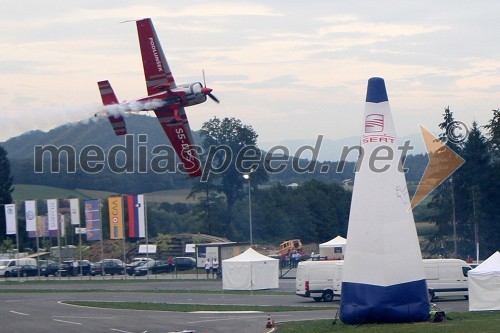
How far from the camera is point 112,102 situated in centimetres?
3844

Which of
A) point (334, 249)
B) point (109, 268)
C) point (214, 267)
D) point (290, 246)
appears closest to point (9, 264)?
point (109, 268)

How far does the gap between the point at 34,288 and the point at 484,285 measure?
111 feet

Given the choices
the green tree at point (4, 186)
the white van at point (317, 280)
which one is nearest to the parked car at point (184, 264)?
the white van at point (317, 280)

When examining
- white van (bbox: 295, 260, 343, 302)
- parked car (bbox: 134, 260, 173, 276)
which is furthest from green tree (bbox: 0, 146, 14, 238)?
white van (bbox: 295, 260, 343, 302)

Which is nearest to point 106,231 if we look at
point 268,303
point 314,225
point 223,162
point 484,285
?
point 223,162

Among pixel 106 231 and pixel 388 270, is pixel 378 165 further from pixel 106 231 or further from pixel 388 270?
pixel 106 231

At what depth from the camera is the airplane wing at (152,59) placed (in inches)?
1517

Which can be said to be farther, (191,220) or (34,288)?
(191,220)

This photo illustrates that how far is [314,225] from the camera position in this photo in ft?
292

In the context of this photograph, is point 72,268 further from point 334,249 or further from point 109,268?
point 334,249

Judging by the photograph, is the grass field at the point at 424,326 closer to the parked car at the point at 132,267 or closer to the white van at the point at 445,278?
the white van at the point at 445,278

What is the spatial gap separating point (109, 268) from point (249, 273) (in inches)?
1032

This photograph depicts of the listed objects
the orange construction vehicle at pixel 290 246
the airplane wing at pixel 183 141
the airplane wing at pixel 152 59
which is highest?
the airplane wing at pixel 152 59

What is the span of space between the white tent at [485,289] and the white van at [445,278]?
6.18 meters
